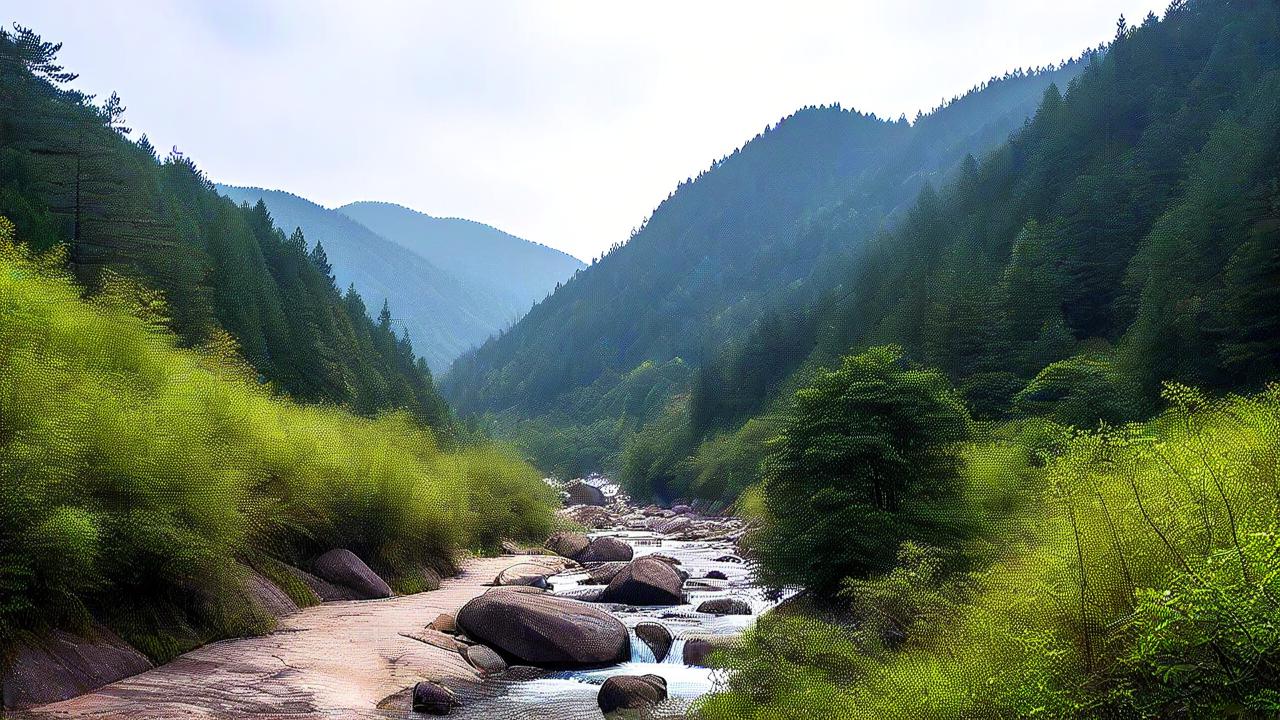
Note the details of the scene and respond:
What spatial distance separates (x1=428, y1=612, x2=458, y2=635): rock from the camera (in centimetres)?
1661

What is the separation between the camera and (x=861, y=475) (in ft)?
54.6

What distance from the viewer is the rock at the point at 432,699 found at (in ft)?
39.1

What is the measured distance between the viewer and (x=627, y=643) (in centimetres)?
1645

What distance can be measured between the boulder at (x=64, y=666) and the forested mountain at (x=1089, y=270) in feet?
93.9

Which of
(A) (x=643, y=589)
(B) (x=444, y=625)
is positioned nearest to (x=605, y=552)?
(A) (x=643, y=589)

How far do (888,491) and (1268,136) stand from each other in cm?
4517

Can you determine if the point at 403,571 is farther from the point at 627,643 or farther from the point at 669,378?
the point at 669,378

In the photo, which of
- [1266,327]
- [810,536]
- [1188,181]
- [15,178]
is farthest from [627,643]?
[1188,181]

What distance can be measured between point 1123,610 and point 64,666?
11467mm

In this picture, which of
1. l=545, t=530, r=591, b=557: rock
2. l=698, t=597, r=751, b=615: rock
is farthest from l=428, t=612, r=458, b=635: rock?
l=545, t=530, r=591, b=557: rock

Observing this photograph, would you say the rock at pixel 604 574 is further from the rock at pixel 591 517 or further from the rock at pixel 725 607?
the rock at pixel 591 517

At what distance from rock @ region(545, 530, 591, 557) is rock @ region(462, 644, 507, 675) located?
21914 millimetres

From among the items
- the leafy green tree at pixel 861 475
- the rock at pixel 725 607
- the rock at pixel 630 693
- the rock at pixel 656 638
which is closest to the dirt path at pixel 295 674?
the rock at pixel 630 693

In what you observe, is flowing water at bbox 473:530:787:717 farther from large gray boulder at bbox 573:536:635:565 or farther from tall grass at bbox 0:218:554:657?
tall grass at bbox 0:218:554:657
